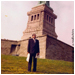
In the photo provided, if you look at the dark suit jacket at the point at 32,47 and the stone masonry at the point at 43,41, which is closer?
the dark suit jacket at the point at 32,47

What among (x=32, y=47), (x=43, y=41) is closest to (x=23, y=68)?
(x=32, y=47)

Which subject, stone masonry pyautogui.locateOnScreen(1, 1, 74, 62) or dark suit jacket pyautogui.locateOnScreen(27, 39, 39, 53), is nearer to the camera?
dark suit jacket pyautogui.locateOnScreen(27, 39, 39, 53)

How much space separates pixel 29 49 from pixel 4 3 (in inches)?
182

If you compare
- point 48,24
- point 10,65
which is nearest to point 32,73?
point 10,65

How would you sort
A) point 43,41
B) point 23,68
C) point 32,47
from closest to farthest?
point 32,47
point 23,68
point 43,41

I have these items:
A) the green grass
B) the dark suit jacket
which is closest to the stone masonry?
the green grass

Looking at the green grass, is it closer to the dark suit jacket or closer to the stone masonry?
the dark suit jacket

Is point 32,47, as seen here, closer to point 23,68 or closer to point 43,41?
point 23,68

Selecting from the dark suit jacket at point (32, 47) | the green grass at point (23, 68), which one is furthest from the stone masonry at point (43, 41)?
the dark suit jacket at point (32, 47)

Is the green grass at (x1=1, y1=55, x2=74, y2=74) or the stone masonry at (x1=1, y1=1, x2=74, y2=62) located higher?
the stone masonry at (x1=1, y1=1, x2=74, y2=62)

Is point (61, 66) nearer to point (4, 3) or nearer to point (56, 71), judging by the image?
point (56, 71)

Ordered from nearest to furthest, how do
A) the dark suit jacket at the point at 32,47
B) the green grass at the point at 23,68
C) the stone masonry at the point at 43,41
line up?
1. the dark suit jacket at the point at 32,47
2. the green grass at the point at 23,68
3. the stone masonry at the point at 43,41

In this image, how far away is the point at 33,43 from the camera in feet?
19.5

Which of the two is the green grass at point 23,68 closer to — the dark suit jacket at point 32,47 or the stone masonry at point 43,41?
the dark suit jacket at point 32,47
